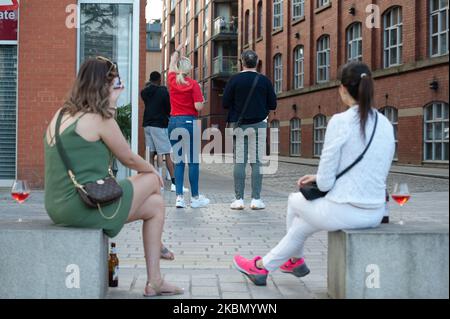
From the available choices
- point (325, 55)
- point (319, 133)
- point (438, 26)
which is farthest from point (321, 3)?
point (438, 26)

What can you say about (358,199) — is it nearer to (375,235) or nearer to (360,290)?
(375,235)

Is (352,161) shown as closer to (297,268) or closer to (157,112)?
(297,268)

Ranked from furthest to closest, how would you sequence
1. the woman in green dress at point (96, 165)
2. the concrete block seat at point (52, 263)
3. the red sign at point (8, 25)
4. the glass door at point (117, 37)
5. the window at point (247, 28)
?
the window at point (247, 28)
the glass door at point (117, 37)
the red sign at point (8, 25)
the woman in green dress at point (96, 165)
the concrete block seat at point (52, 263)

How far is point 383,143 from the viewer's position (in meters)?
4.08

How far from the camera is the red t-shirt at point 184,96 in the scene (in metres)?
9.06

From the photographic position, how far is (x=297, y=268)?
4711 millimetres

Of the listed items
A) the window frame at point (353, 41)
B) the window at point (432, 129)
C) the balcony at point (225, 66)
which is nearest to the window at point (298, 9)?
the window frame at point (353, 41)

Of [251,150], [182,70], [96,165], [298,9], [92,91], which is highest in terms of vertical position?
[298,9]

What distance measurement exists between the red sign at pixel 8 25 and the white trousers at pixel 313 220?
28.6 ft

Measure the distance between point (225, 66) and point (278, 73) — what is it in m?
9.88

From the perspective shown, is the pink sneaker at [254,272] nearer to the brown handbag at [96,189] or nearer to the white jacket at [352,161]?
the white jacket at [352,161]

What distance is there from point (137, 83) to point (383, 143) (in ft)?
27.2

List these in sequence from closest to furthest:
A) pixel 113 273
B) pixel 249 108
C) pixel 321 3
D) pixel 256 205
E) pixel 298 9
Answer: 1. pixel 113 273
2. pixel 249 108
3. pixel 256 205
4. pixel 321 3
5. pixel 298 9

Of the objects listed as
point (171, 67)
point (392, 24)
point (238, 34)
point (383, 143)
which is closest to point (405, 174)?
point (392, 24)
